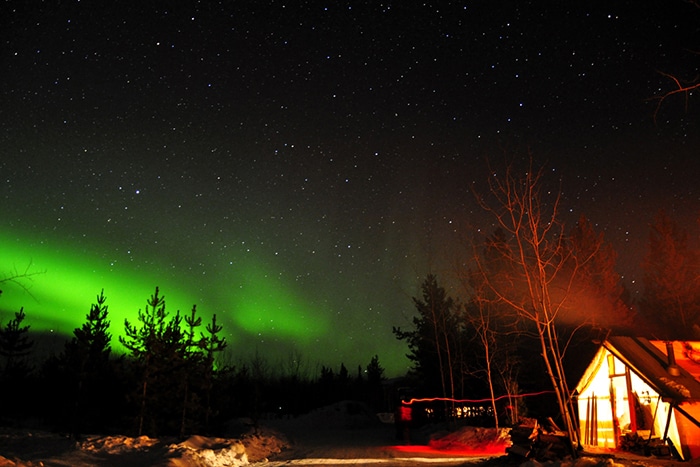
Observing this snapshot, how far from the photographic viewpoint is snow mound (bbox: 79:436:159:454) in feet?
57.2

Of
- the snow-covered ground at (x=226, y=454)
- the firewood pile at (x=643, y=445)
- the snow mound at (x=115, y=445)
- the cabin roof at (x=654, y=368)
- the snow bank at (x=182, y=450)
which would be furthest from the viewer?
the snow mound at (x=115, y=445)

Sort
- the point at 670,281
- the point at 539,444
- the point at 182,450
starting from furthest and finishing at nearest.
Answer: the point at 670,281, the point at 182,450, the point at 539,444

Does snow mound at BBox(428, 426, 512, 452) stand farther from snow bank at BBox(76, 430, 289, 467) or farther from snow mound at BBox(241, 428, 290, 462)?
snow bank at BBox(76, 430, 289, 467)

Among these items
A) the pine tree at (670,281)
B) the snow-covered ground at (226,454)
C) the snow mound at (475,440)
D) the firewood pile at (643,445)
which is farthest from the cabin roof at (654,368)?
the pine tree at (670,281)

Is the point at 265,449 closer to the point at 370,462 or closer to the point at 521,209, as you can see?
the point at 370,462

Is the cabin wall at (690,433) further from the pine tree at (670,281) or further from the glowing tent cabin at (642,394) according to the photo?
the pine tree at (670,281)

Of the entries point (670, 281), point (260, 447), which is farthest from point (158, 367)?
point (670, 281)

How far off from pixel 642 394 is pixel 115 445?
18584 millimetres

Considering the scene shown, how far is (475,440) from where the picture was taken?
82.9 feet

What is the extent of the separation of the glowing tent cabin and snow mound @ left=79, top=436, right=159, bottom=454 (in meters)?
16.8

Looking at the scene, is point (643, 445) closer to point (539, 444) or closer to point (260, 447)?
point (539, 444)

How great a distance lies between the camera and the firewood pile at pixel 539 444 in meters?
16.2

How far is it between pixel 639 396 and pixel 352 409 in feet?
154

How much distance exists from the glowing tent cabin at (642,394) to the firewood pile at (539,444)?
2612mm
